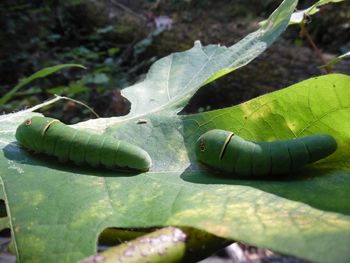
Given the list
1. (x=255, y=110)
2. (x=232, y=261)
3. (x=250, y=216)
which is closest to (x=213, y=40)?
(x=232, y=261)

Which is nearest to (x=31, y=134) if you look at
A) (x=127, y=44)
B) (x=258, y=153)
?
(x=258, y=153)

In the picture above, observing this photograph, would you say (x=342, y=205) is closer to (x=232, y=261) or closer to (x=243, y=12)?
(x=232, y=261)

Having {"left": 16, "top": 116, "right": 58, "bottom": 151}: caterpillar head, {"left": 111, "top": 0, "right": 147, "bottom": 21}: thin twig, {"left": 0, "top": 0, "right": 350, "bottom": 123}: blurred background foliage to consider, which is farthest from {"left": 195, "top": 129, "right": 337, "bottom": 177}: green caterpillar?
{"left": 111, "top": 0, "right": 147, "bottom": 21}: thin twig

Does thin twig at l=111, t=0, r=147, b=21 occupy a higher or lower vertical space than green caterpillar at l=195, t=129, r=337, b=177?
higher

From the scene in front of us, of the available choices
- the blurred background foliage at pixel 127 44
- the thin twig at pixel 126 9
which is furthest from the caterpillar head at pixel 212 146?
the thin twig at pixel 126 9

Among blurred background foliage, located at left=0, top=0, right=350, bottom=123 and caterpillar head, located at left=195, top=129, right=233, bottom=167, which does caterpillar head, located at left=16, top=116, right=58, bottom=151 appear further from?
blurred background foliage, located at left=0, top=0, right=350, bottom=123
